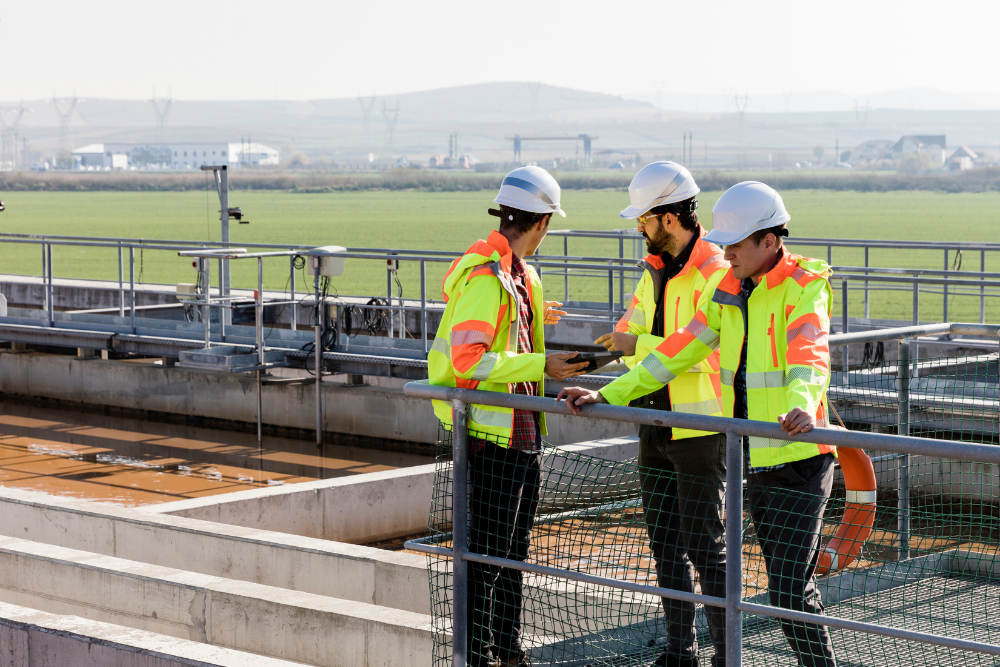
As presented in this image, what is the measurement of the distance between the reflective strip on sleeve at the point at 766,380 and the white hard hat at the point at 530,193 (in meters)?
0.90

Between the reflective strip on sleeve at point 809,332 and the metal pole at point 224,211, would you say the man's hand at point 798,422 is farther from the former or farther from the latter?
the metal pole at point 224,211

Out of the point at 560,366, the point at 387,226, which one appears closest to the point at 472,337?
the point at 560,366

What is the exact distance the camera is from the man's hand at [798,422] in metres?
3.31

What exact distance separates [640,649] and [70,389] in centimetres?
1220

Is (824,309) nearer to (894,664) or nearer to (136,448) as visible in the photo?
(894,664)

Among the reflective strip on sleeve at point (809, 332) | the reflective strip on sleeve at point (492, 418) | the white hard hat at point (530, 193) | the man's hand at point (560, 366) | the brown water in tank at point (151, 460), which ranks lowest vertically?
the brown water in tank at point (151, 460)

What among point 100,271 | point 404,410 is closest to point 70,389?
point 404,410

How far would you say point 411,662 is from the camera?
5250mm

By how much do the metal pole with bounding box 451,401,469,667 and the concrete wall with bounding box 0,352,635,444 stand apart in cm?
679

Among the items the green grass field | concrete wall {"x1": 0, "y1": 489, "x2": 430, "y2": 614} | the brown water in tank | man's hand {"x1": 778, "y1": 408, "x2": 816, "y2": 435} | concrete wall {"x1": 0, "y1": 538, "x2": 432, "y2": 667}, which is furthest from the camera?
the green grass field

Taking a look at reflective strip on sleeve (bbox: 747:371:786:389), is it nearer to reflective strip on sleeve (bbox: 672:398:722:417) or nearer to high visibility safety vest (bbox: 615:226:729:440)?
high visibility safety vest (bbox: 615:226:729:440)

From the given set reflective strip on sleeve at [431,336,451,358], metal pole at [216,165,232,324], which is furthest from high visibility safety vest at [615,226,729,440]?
metal pole at [216,165,232,324]

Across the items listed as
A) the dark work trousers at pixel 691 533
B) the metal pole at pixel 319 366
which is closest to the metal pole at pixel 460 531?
the dark work trousers at pixel 691 533

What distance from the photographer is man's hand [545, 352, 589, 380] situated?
4.30 metres
